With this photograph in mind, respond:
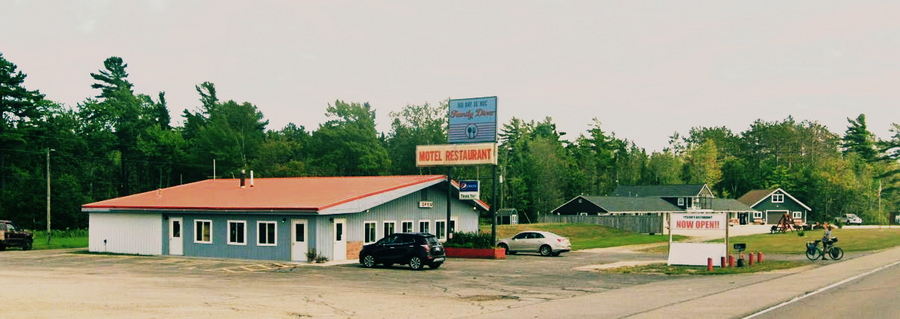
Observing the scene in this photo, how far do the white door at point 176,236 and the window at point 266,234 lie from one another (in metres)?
5.96

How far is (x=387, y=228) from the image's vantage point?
44.4 m

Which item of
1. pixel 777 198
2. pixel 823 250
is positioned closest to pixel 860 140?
pixel 777 198

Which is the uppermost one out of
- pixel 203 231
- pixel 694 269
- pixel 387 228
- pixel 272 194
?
pixel 272 194

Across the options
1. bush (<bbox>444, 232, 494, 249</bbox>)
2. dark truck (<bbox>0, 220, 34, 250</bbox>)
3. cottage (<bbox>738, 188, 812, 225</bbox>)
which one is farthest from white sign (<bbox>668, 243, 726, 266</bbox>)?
cottage (<bbox>738, 188, 812, 225</bbox>)

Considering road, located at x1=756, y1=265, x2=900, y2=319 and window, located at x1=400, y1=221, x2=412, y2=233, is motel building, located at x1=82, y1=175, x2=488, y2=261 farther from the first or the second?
road, located at x1=756, y1=265, x2=900, y2=319

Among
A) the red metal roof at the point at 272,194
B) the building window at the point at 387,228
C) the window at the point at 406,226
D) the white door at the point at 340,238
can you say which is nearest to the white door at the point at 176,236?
the red metal roof at the point at 272,194

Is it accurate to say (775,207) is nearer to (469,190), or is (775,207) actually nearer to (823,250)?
(823,250)

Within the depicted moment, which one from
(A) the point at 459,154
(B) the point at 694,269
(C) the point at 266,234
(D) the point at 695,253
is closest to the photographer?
(B) the point at 694,269

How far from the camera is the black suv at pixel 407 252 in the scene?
113 feet

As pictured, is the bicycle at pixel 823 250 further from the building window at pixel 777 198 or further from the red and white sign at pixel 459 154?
the building window at pixel 777 198

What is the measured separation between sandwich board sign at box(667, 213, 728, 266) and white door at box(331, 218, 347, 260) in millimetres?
15986

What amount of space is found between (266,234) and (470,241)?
11.1 m

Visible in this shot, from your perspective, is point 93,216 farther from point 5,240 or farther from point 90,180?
point 90,180

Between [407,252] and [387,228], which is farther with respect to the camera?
[387,228]
